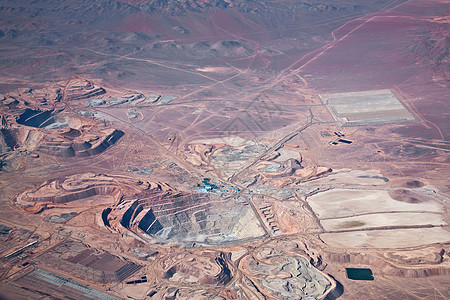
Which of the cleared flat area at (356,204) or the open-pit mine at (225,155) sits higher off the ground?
the open-pit mine at (225,155)

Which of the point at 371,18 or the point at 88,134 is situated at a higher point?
the point at 371,18

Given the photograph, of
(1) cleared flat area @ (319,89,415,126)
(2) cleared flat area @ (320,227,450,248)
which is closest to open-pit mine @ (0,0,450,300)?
(2) cleared flat area @ (320,227,450,248)

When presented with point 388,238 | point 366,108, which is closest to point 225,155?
point 388,238

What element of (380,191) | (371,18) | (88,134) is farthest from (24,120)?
(371,18)

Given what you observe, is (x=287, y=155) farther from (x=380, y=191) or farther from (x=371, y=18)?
(x=371, y=18)

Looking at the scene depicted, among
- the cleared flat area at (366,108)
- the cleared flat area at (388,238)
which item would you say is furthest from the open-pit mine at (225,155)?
the cleared flat area at (366,108)

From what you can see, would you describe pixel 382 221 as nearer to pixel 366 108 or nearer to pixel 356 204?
pixel 356 204

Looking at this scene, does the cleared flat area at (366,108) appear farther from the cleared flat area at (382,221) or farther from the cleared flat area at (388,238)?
the cleared flat area at (388,238)

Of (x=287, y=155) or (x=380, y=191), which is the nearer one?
(x=380, y=191)
